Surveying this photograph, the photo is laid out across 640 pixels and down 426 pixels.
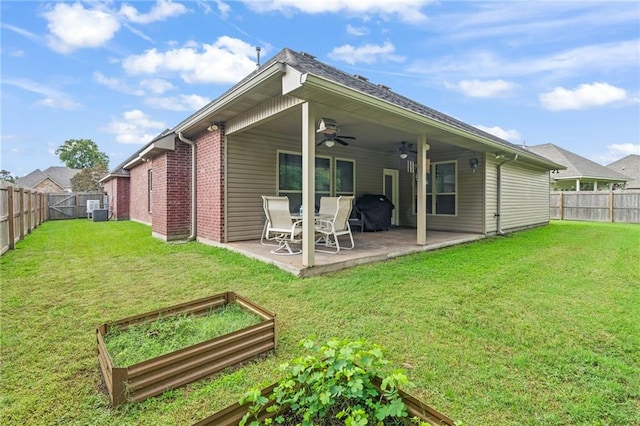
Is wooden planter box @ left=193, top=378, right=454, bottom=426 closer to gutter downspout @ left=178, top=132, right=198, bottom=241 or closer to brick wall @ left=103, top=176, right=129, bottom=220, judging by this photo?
gutter downspout @ left=178, top=132, right=198, bottom=241

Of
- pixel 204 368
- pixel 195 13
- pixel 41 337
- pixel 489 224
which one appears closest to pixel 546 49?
pixel 489 224

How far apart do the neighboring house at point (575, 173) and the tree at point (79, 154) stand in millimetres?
51883

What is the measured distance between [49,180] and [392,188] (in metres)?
41.4

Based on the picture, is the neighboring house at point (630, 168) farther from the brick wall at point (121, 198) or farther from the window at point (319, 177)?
the brick wall at point (121, 198)

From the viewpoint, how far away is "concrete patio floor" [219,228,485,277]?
464 cm

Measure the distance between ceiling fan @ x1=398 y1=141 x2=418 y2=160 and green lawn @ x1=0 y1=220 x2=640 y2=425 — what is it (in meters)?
3.58

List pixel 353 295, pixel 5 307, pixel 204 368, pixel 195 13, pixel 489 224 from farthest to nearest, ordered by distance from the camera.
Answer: pixel 489 224 → pixel 195 13 → pixel 353 295 → pixel 5 307 → pixel 204 368

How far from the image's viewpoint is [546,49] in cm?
1041

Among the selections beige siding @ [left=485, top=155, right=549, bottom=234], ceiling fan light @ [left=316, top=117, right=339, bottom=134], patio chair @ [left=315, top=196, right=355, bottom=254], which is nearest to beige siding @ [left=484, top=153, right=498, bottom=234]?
beige siding @ [left=485, top=155, right=549, bottom=234]

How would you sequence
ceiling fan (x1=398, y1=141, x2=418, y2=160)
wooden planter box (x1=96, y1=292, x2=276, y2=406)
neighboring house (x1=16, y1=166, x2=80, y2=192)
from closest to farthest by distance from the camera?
wooden planter box (x1=96, y1=292, x2=276, y2=406) < ceiling fan (x1=398, y1=141, x2=418, y2=160) < neighboring house (x1=16, y1=166, x2=80, y2=192)

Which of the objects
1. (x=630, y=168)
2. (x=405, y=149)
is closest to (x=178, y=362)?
→ (x=405, y=149)

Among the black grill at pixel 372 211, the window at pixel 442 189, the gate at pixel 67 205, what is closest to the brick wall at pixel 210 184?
the black grill at pixel 372 211

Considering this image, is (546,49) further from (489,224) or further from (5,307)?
(5,307)

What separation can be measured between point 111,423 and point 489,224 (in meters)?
9.35
